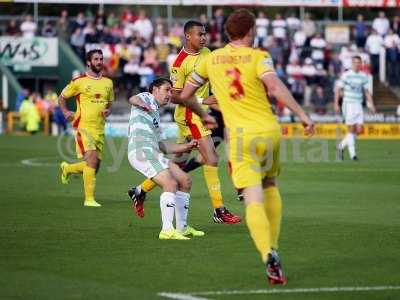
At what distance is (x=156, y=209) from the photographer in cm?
1706

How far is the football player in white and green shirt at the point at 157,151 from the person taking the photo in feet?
43.7

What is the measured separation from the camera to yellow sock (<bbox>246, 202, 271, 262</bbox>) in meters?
9.89

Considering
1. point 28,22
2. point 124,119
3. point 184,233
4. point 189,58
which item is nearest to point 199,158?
point 189,58

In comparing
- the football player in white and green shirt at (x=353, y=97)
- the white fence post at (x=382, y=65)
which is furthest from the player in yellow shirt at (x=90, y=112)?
the white fence post at (x=382, y=65)

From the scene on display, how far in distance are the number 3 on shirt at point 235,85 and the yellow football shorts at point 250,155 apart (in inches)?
14.2

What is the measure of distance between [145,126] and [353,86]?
16.8 meters

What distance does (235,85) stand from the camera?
10.3m

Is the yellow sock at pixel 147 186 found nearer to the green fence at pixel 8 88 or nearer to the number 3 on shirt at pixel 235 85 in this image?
the number 3 on shirt at pixel 235 85

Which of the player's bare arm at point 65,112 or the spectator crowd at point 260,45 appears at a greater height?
the spectator crowd at point 260,45

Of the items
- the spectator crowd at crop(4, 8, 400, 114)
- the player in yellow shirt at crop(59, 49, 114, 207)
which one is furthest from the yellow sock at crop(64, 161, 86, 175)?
the spectator crowd at crop(4, 8, 400, 114)

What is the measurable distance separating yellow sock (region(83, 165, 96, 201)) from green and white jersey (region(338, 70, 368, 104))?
12.8 m

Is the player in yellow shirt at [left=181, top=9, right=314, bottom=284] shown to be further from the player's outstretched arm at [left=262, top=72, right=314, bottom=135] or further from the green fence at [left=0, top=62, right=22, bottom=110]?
the green fence at [left=0, top=62, right=22, bottom=110]

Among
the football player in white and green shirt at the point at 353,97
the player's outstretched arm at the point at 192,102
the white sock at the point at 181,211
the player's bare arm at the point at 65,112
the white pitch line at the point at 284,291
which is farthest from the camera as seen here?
the football player in white and green shirt at the point at 353,97

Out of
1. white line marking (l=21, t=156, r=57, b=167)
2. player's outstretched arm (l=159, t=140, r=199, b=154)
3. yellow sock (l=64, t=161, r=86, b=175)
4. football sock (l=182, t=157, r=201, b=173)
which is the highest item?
player's outstretched arm (l=159, t=140, r=199, b=154)
